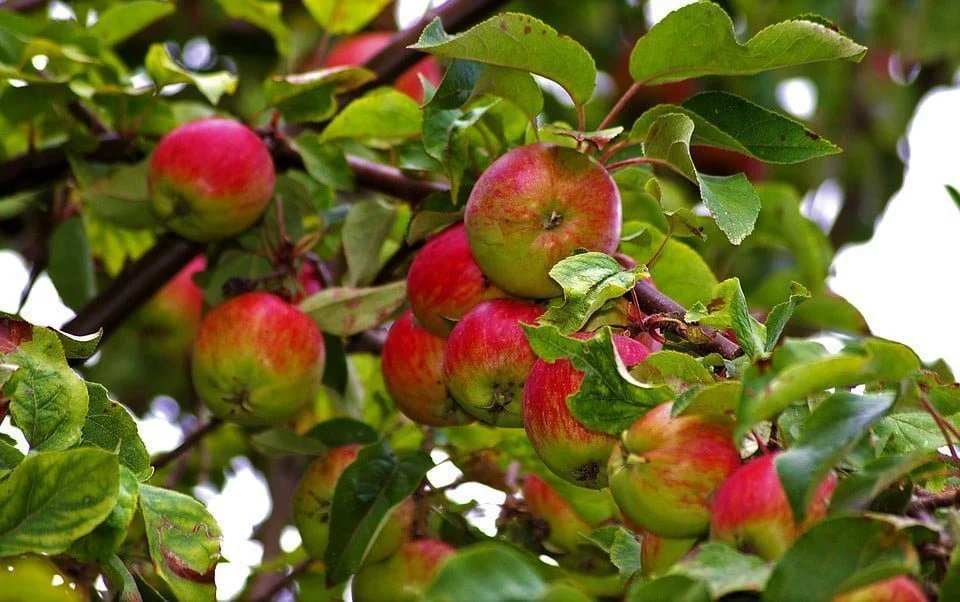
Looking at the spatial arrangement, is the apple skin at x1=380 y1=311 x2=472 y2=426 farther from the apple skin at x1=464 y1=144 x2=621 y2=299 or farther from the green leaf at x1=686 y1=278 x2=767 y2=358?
the green leaf at x1=686 y1=278 x2=767 y2=358

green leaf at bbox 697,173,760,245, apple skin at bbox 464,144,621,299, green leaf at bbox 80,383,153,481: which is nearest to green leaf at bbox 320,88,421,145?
apple skin at bbox 464,144,621,299

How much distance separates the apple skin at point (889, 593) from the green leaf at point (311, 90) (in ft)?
2.92

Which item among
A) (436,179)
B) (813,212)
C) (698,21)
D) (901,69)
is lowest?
(813,212)

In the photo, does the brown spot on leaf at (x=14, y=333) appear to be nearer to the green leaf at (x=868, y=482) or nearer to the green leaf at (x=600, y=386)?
the green leaf at (x=600, y=386)

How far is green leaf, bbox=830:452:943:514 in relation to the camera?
0.67m

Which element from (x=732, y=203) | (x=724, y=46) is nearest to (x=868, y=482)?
(x=732, y=203)

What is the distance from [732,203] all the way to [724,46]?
0.14 meters

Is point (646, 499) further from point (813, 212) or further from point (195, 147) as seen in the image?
point (813, 212)

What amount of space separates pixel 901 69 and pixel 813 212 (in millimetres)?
467

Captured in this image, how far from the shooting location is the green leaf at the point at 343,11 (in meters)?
1.64

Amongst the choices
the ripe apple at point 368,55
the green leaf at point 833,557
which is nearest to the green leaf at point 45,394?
the green leaf at point 833,557

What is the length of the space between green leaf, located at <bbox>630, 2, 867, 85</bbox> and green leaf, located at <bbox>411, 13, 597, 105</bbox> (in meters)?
0.06

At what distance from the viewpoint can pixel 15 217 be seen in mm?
2049

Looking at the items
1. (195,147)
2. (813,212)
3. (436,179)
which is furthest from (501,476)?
(813,212)
